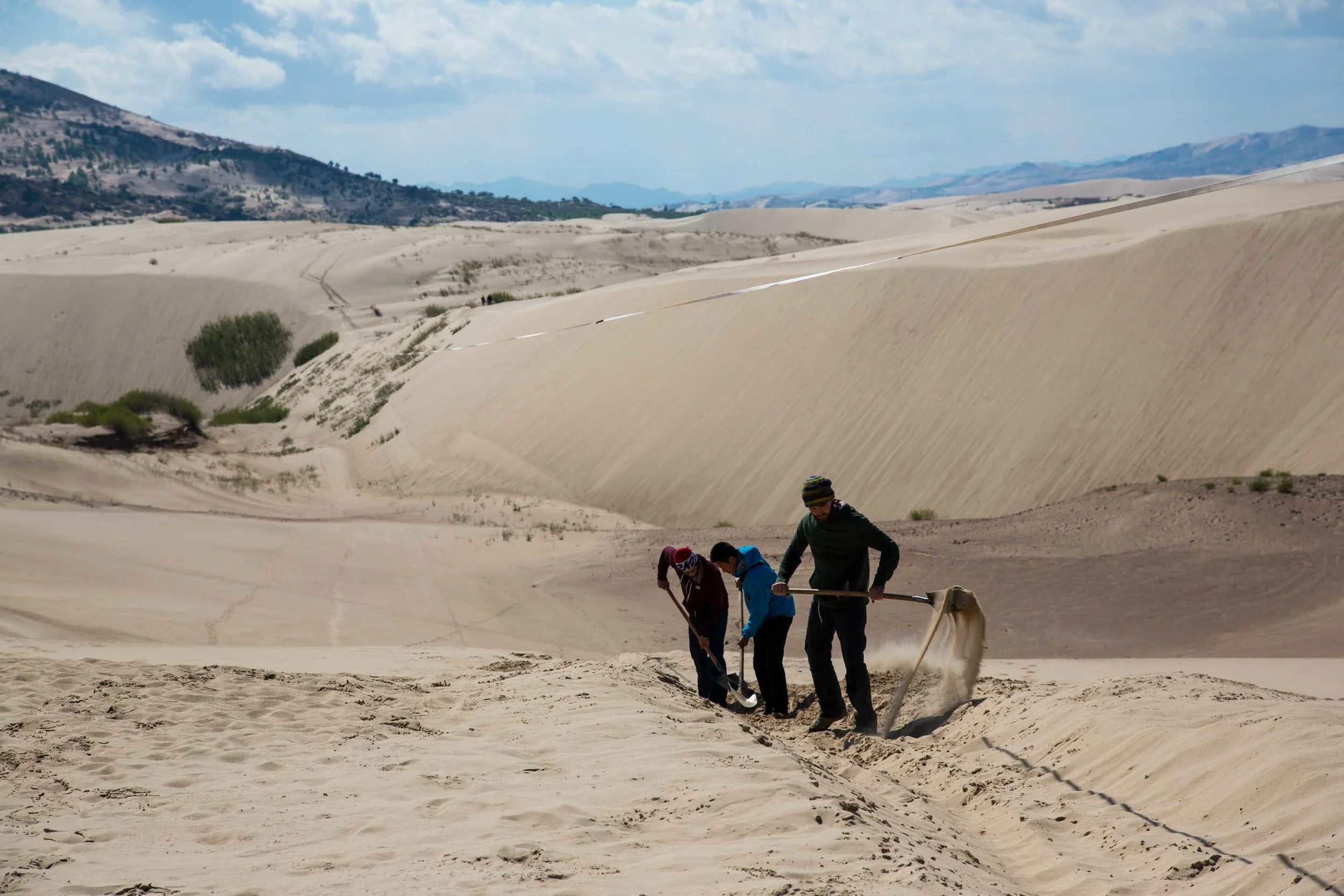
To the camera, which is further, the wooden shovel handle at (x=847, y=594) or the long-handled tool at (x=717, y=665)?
the long-handled tool at (x=717, y=665)

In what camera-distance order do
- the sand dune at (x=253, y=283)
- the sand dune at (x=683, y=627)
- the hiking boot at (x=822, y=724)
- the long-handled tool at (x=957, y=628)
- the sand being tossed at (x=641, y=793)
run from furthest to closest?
the sand dune at (x=253, y=283) < the hiking boot at (x=822, y=724) < the long-handled tool at (x=957, y=628) < the sand dune at (x=683, y=627) < the sand being tossed at (x=641, y=793)

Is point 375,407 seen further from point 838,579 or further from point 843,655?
point 838,579

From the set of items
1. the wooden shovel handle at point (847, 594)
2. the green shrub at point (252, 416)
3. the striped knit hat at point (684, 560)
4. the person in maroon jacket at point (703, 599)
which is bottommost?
the green shrub at point (252, 416)

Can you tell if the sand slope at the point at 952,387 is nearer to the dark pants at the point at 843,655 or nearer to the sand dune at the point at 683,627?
the sand dune at the point at 683,627

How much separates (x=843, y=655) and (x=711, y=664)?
1094 mm

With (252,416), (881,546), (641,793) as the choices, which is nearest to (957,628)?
(881,546)

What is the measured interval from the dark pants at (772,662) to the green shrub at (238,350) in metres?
35.6

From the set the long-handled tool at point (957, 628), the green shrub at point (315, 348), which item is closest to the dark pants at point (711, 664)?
the long-handled tool at point (957, 628)

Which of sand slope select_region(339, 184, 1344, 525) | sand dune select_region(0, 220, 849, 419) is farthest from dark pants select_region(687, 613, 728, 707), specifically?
sand dune select_region(0, 220, 849, 419)

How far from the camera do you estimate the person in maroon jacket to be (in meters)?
7.07

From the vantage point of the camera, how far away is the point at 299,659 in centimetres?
834

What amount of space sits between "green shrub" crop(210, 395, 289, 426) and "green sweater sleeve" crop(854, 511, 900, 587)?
25601 millimetres

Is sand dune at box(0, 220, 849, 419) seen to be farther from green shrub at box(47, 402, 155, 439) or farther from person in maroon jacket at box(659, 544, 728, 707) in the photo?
person in maroon jacket at box(659, 544, 728, 707)

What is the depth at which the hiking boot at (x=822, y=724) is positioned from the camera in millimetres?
6883
